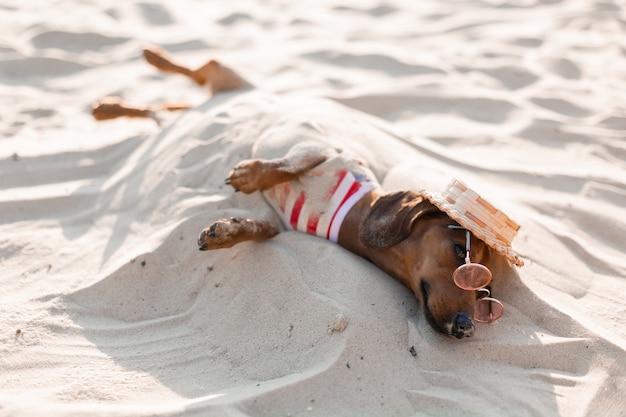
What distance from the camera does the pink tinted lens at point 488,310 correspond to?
2.94 meters

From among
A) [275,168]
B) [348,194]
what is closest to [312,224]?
[348,194]

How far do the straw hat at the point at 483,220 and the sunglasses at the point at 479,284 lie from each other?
0.06 metres

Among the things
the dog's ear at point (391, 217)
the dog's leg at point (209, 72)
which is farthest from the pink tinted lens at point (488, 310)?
the dog's leg at point (209, 72)

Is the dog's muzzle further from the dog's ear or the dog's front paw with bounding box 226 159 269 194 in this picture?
the dog's front paw with bounding box 226 159 269 194

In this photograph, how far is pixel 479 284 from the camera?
111 inches

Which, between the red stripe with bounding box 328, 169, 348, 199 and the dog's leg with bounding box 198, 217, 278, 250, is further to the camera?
the red stripe with bounding box 328, 169, 348, 199

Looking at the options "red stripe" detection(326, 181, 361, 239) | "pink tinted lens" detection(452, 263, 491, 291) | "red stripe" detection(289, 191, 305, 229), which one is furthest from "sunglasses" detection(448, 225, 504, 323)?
"red stripe" detection(289, 191, 305, 229)

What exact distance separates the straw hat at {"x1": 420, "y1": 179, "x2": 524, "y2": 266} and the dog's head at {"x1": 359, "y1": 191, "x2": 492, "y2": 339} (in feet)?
0.32

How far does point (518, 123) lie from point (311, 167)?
197 centimetres

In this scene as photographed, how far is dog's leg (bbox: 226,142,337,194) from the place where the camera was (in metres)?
3.57

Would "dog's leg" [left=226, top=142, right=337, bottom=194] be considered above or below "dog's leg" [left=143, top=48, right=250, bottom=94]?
above

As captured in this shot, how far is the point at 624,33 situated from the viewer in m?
6.22

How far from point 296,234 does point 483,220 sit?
967 millimetres

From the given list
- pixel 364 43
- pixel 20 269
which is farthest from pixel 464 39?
pixel 20 269
